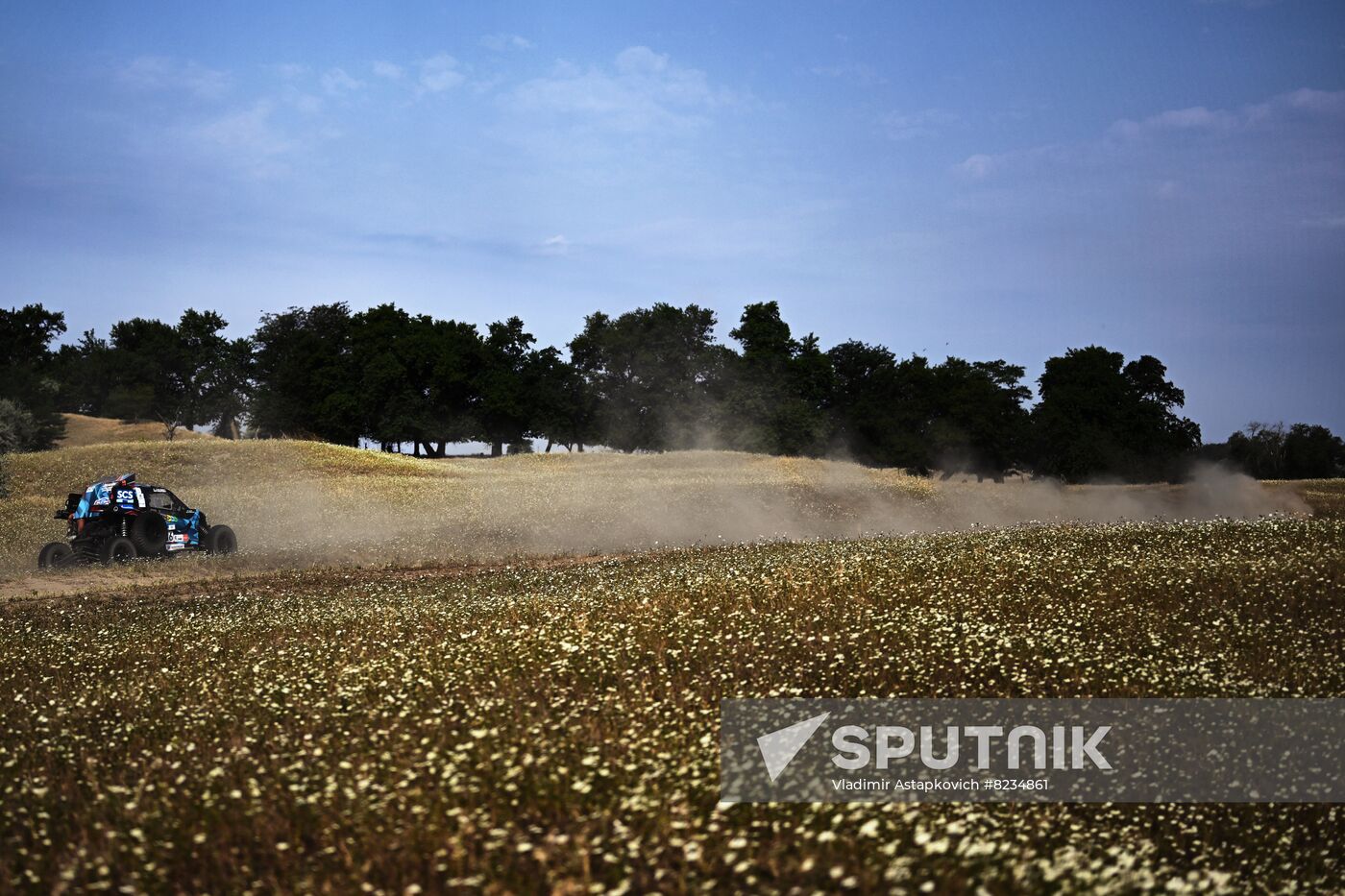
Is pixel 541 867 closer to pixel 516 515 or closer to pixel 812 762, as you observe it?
pixel 812 762

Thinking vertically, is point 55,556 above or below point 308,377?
below

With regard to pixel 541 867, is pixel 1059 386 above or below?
above

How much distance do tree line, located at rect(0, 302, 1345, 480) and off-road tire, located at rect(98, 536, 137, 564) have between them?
59733mm

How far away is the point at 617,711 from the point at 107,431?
97476 mm

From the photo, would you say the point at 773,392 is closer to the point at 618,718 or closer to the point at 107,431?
the point at 107,431

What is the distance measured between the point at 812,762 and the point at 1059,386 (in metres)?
99.7

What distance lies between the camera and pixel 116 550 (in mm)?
28156

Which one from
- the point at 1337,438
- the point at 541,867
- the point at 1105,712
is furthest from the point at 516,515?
the point at 1337,438

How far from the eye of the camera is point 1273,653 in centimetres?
1183

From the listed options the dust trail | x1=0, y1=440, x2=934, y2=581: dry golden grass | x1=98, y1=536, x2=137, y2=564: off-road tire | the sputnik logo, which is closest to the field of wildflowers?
the sputnik logo

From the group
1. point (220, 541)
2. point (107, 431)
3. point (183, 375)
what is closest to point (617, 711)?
point (220, 541)

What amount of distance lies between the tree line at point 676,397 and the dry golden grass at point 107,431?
2.65m

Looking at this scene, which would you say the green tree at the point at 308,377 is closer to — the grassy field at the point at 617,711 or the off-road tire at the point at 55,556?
the off-road tire at the point at 55,556

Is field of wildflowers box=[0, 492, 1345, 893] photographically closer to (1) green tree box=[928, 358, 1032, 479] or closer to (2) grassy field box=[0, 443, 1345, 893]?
(2) grassy field box=[0, 443, 1345, 893]
